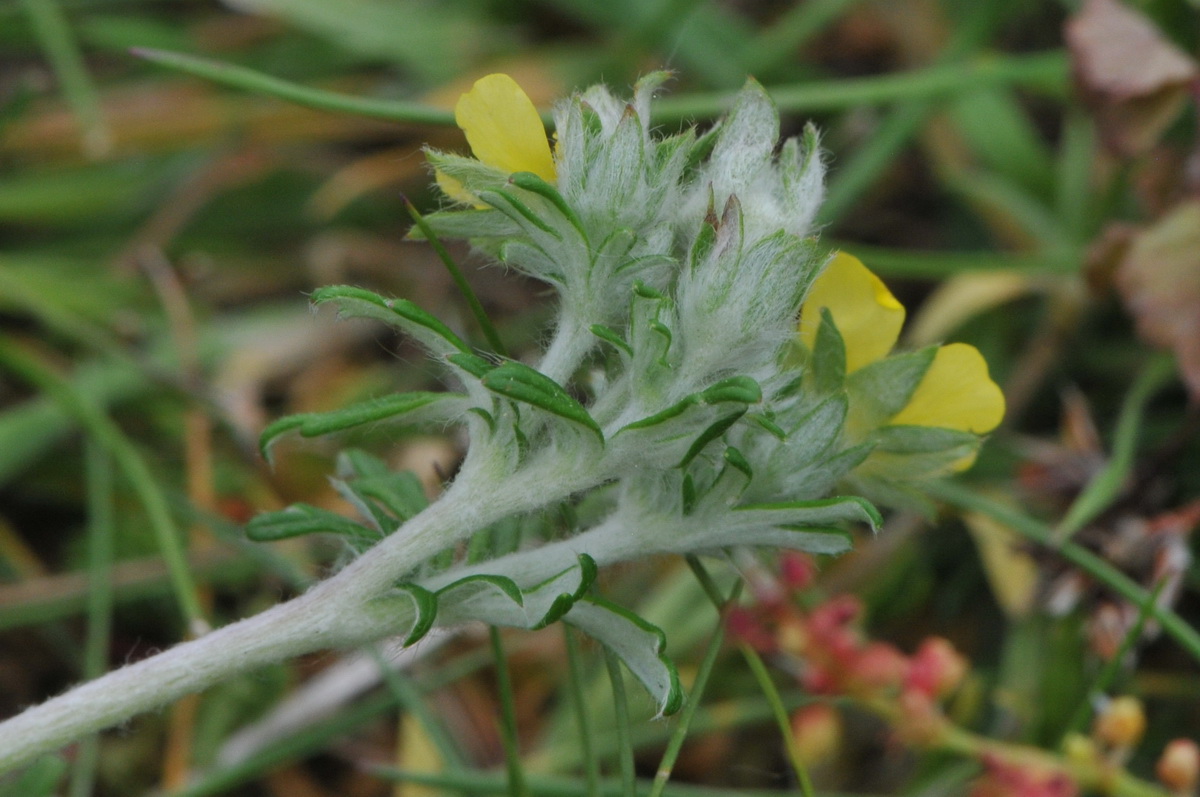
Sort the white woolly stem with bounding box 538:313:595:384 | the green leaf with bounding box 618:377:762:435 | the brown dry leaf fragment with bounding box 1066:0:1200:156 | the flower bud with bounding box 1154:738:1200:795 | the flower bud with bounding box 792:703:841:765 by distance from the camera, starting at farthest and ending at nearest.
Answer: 1. the brown dry leaf fragment with bounding box 1066:0:1200:156
2. the flower bud with bounding box 792:703:841:765
3. the flower bud with bounding box 1154:738:1200:795
4. the white woolly stem with bounding box 538:313:595:384
5. the green leaf with bounding box 618:377:762:435

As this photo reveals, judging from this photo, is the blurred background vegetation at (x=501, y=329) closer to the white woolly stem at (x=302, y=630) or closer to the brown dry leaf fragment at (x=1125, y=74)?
the brown dry leaf fragment at (x=1125, y=74)

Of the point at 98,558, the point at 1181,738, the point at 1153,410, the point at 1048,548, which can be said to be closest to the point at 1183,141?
the point at 1153,410

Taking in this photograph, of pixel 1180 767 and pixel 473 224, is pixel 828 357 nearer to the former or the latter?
pixel 473 224

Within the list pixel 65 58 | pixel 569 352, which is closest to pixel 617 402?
pixel 569 352

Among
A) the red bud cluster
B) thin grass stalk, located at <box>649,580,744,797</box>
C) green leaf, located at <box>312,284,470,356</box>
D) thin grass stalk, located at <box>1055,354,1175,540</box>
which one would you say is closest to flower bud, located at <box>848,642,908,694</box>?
the red bud cluster

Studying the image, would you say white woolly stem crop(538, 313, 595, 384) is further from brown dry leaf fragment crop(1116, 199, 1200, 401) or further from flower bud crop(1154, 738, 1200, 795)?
brown dry leaf fragment crop(1116, 199, 1200, 401)

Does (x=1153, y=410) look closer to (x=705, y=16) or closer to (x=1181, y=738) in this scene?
(x=1181, y=738)
